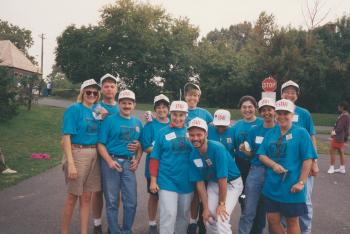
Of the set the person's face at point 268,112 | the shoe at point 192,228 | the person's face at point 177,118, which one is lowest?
the shoe at point 192,228

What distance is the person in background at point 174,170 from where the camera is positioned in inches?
178

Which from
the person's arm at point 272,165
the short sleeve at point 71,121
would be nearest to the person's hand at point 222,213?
the person's arm at point 272,165

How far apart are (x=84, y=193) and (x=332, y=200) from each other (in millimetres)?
5144

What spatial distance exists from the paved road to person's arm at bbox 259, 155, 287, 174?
1.67 meters

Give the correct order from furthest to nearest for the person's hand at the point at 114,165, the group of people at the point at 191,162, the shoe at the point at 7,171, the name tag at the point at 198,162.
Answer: the shoe at the point at 7,171 → the person's hand at the point at 114,165 → the name tag at the point at 198,162 → the group of people at the point at 191,162

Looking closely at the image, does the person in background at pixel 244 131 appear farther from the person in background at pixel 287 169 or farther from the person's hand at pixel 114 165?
the person's hand at pixel 114 165

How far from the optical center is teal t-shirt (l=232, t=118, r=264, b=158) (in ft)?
16.5

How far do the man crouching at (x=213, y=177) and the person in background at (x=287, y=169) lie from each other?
0.44m

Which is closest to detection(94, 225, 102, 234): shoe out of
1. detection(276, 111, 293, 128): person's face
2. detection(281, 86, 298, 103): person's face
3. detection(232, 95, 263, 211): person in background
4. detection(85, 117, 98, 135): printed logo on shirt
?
detection(85, 117, 98, 135): printed logo on shirt

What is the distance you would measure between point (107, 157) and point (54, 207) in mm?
2474

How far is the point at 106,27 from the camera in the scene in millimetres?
48688

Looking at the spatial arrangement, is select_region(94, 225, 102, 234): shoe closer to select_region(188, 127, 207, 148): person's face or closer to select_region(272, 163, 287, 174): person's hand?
select_region(188, 127, 207, 148): person's face

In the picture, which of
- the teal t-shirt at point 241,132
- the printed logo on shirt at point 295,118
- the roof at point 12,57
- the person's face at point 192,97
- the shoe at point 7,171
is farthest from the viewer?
the roof at point 12,57

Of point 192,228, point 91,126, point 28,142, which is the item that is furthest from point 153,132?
point 28,142
